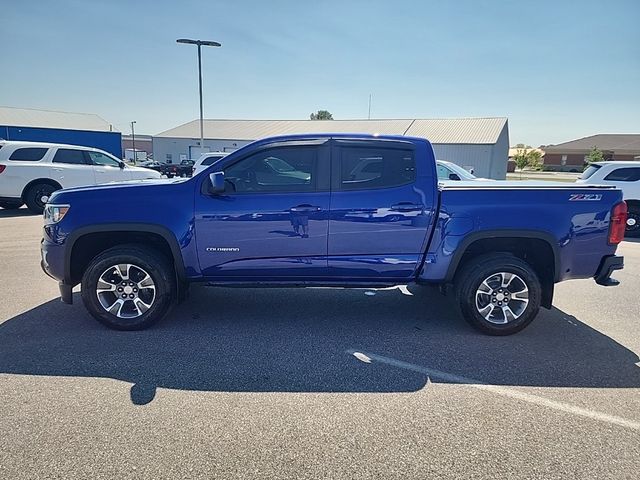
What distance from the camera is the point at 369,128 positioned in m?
41.9

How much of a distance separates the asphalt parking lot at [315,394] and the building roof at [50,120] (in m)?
54.8

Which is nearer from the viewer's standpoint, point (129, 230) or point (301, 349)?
point (301, 349)

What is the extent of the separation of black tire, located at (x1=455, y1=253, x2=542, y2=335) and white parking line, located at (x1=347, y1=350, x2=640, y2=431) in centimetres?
97

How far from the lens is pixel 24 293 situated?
5.22 meters

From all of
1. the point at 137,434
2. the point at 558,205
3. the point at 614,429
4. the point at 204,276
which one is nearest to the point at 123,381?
the point at 137,434

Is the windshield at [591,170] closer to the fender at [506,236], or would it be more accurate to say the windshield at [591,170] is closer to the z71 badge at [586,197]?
the z71 badge at [586,197]

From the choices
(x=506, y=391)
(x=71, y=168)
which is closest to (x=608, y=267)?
(x=506, y=391)

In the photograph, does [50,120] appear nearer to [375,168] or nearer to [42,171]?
[42,171]

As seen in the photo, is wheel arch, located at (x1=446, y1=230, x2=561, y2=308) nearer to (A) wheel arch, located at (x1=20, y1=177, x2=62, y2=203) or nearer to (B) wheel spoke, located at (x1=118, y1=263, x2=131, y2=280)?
(B) wheel spoke, located at (x1=118, y1=263, x2=131, y2=280)

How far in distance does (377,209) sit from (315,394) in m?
1.81

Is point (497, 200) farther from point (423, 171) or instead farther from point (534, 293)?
point (534, 293)

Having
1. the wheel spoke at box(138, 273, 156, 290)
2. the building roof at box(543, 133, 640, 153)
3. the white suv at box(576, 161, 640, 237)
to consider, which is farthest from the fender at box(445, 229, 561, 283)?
the building roof at box(543, 133, 640, 153)

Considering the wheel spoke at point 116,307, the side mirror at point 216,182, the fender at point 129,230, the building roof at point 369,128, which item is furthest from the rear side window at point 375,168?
the building roof at point 369,128

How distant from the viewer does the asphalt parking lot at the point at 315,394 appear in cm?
243
